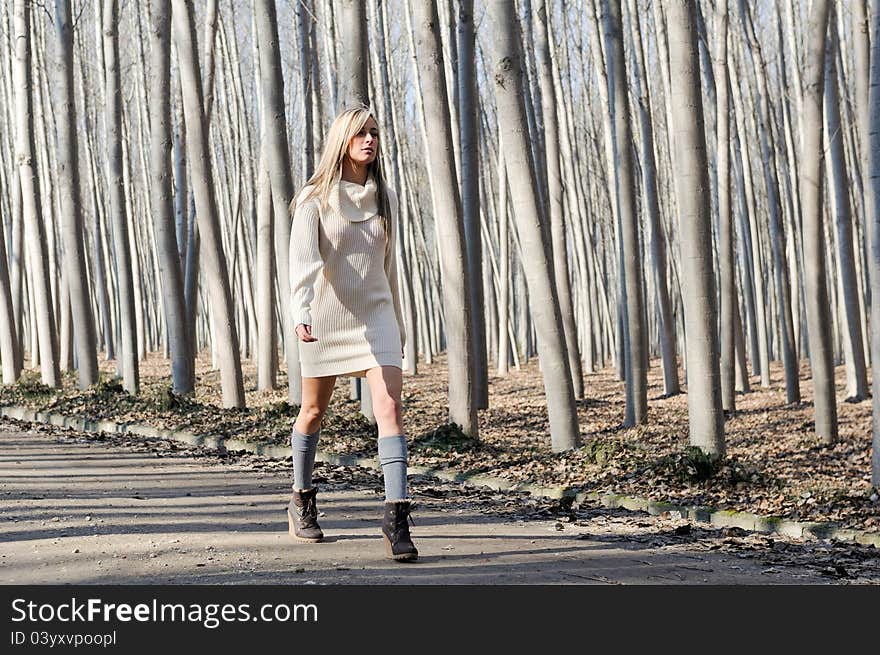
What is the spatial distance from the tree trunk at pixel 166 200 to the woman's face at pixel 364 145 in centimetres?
740

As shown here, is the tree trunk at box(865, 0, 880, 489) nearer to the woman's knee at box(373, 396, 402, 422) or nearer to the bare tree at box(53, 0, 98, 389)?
the woman's knee at box(373, 396, 402, 422)

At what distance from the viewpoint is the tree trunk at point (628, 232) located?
36.1ft

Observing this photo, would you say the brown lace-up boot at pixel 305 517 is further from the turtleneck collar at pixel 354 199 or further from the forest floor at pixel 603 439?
the forest floor at pixel 603 439

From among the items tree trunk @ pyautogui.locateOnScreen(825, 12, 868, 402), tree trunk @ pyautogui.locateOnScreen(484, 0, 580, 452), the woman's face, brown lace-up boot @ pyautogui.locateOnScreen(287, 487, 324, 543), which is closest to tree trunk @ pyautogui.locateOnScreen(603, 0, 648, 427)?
tree trunk @ pyautogui.locateOnScreen(825, 12, 868, 402)

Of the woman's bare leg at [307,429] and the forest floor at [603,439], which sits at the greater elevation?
the woman's bare leg at [307,429]

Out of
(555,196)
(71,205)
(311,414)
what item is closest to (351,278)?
(311,414)

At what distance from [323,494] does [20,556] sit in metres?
2.19

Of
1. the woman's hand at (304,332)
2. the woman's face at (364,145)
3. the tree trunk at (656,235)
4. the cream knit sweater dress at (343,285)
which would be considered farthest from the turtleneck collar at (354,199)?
the tree trunk at (656,235)

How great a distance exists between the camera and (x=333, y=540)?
14.5ft

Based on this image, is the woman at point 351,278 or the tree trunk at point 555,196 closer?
the woman at point 351,278

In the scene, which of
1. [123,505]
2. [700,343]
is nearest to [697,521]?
[700,343]

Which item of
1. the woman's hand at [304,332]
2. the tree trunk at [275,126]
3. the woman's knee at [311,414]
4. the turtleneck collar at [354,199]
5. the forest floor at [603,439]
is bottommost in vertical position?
the forest floor at [603,439]

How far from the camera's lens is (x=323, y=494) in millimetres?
6004

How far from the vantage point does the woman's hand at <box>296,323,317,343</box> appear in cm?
410
